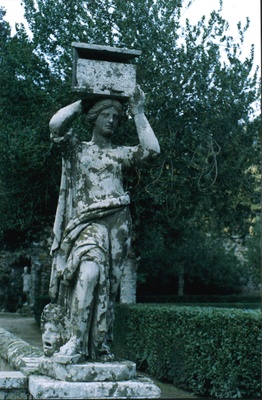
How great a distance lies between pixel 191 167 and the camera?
13.7 metres

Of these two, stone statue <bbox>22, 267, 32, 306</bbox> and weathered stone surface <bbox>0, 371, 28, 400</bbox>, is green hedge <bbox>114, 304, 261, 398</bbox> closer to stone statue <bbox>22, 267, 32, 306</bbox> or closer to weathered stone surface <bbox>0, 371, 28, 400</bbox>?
weathered stone surface <bbox>0, 371, 28, 400</bbox>

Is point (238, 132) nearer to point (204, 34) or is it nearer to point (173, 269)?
point (204, 34)

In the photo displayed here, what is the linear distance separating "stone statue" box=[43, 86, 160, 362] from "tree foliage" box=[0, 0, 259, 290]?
7.92 m

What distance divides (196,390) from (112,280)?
5990 millimetres

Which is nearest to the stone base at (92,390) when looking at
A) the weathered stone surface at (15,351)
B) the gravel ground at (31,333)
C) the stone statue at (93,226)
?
the stone statue at (93,226)

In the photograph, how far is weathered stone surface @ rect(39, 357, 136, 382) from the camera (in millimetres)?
4145

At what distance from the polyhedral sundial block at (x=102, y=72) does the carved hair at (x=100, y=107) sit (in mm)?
46

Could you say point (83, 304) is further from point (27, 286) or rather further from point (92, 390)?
point (27, 286)

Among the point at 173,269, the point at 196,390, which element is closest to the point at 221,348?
the point at 196,390

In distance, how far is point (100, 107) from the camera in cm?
478

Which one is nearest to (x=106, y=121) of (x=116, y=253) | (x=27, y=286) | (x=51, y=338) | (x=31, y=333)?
(x=116, y=253)

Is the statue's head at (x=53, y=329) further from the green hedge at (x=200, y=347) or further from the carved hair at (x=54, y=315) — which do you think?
the green hedge at (x=200, y=347)

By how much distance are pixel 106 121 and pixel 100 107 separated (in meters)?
0.11

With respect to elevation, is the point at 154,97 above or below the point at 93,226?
above
